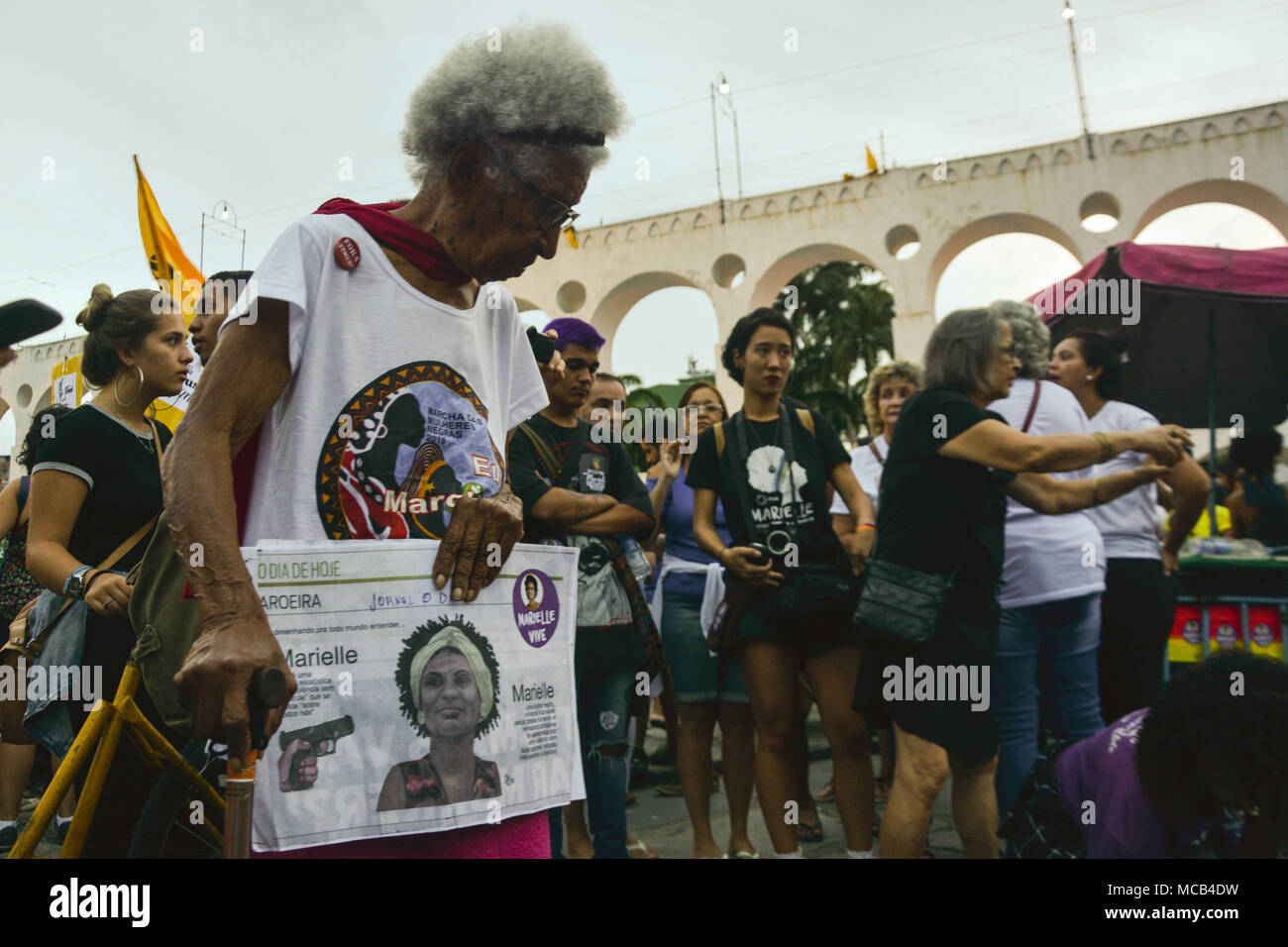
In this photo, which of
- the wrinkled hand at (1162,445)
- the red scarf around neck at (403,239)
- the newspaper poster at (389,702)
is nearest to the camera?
the newspaper poster at (389,702)

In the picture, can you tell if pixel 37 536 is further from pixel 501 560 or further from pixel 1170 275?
pixel 1170 275

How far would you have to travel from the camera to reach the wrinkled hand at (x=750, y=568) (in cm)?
346

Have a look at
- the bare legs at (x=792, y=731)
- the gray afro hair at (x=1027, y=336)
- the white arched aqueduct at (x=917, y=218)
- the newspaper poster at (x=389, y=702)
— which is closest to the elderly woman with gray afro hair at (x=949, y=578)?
the bare legs at (x=792, y=731)

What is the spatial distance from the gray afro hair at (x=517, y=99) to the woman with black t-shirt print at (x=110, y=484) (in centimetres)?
153

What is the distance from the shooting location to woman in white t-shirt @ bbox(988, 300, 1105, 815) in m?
3.29

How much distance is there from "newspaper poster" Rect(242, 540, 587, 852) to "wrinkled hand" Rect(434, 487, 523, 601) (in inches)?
0.8

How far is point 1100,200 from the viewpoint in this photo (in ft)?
56.5

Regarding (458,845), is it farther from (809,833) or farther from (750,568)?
(809,833)

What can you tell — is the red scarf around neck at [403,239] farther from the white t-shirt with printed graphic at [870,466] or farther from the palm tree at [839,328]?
the palm tree at [839,328]

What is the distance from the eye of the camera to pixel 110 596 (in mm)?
2414

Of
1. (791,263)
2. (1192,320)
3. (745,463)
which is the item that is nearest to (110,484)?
(745,463)

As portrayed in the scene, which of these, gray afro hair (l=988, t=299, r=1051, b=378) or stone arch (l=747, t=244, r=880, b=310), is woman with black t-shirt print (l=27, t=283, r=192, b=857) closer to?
gray afro hair (l=988, t=299, r=1051, b=378)

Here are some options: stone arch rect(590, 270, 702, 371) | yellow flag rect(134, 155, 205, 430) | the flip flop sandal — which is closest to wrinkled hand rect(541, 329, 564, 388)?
the flip flop sandal
